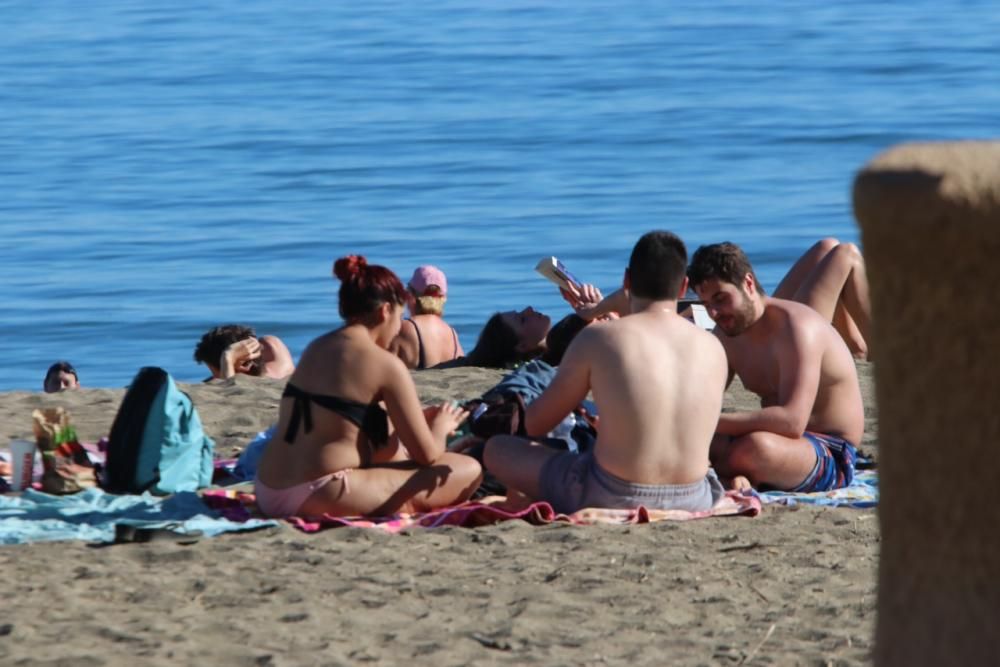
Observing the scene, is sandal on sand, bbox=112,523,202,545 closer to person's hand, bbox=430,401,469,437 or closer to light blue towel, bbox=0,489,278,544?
light blue towel, bbox=0,489,278,544

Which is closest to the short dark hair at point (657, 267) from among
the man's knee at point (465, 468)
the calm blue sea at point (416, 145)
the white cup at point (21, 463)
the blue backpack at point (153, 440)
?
the man's knee at point (465, 468)

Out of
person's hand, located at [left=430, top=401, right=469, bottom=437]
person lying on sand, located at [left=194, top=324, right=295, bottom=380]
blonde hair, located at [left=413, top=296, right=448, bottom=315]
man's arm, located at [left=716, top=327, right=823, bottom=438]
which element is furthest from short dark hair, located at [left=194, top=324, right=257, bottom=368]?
man's arm, located at [left=716, top=327, right=823, bottom=438]

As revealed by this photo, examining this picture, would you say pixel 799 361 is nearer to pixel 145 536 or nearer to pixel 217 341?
pixel 145 536

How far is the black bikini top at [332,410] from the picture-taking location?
5.61 meters

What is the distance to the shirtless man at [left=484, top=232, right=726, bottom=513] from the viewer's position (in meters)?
5.57

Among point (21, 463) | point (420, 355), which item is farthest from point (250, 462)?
point (420, 355)

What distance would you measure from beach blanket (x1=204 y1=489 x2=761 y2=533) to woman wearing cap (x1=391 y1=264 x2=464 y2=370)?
406 cm

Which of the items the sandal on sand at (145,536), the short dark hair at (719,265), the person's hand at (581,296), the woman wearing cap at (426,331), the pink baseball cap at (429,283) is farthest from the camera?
the pink baseball cap at (429,283)

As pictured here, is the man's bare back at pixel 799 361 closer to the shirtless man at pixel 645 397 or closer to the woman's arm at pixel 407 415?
the shirtless man at pixel 645 397

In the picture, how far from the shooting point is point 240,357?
9641 mm

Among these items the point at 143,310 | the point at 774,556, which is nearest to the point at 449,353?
the point at 774,556

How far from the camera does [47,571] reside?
500cm

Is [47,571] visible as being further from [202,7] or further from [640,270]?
[202,7]

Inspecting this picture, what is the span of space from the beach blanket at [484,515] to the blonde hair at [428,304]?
4.38 metres
